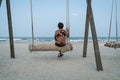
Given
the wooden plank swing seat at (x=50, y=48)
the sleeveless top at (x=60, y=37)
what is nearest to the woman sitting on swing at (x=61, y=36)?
the sleeveless top at (x=60, y=37)

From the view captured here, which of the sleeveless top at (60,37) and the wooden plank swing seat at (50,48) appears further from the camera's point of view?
the sleeveless top at (60,37)

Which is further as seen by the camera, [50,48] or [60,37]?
[60,37]

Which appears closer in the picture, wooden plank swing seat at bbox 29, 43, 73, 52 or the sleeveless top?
wooden plank swing seat at bbox 29, 43, 73, 52

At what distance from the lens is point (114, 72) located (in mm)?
5965

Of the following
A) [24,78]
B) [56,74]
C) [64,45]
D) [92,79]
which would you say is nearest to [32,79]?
[24,78]

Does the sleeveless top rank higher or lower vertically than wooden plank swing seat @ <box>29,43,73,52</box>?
higher

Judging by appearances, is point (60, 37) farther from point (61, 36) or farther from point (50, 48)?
point (50, 48)

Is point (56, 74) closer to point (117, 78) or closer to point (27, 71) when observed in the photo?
point (27, 71)

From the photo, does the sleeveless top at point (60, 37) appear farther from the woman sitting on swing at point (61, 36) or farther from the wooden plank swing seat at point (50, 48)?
the wooden plank swing seat at point (50, 48)

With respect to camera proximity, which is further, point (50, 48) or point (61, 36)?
point (61, 36)

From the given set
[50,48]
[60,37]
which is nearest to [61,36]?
[60,37]

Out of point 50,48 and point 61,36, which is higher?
point 61,36

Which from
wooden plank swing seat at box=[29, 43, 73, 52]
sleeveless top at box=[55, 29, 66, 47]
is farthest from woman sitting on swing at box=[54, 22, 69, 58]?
wooden plank swing seat at box=[29, 43, 73, 52]

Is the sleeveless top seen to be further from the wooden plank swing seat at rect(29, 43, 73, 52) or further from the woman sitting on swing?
the wooden plank swing seat at rect(29, 43, 73, 52)
